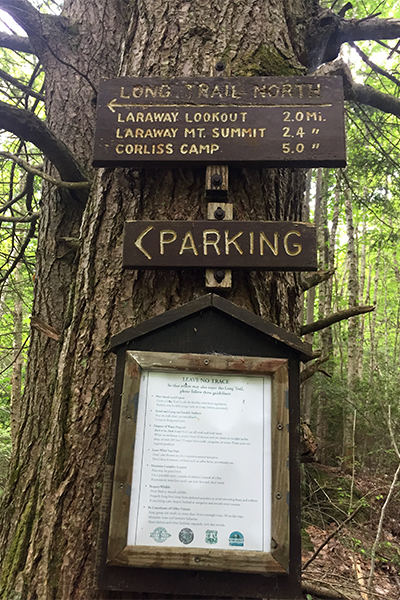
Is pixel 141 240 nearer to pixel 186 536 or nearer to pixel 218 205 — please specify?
pixel 218 205

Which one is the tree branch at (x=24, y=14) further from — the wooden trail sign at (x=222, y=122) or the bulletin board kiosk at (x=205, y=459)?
the bulletin board kiosk at (x=205, y=459)

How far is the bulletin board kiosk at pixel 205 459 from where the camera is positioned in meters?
1.24

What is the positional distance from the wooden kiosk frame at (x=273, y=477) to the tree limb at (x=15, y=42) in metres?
3.41

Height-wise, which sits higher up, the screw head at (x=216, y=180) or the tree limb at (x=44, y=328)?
the screw head at (x=216, y=180)

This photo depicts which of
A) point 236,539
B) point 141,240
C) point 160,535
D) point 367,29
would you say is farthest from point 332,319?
point 367,29

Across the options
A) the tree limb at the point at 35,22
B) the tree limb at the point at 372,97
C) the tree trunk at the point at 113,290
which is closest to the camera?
the tree trunk at the point at 113,290

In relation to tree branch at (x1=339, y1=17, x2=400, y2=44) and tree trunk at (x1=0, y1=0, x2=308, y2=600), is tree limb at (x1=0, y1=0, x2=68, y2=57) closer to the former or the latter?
tree trunk at (x1=0, y1=0, x2=308, y2=600)

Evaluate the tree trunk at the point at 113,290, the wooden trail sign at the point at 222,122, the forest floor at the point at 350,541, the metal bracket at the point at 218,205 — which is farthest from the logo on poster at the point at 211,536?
the forest floor at the point at 350,541

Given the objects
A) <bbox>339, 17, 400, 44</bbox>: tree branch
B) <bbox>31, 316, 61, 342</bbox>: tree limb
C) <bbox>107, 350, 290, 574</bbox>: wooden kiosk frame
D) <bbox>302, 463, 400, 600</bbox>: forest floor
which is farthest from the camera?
<bbox>302, 463, 400, 600</bbox>: forest floor

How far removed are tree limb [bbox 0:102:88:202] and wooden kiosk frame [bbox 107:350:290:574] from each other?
4.87 ft

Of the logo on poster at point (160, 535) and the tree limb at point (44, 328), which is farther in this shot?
the tree limb at point (44, 328)

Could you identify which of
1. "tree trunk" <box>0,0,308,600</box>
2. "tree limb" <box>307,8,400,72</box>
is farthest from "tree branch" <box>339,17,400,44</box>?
"tree trunk" <box>0,0,308,600</box>

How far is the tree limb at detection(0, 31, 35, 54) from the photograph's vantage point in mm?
3377

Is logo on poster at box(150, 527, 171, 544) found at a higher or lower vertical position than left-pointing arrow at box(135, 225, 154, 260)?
lower
